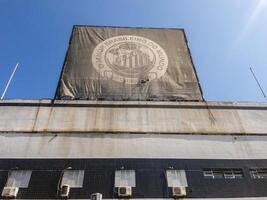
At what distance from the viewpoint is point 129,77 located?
78.9 ft

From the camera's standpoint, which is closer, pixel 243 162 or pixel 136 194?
pixel 136 194

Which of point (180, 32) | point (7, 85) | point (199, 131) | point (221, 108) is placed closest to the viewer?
point (199, 131)

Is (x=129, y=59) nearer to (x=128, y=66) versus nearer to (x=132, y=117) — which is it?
(x=128, y=66)

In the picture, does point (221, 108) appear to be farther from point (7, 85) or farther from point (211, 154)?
point (7, 85)

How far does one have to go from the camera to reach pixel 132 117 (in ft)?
67.3

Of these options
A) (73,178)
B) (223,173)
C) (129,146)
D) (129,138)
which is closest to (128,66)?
(129,138)

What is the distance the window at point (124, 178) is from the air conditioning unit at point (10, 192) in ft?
17.0

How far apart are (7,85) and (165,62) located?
1241cm

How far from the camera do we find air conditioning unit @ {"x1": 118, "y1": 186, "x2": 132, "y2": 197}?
16.2 meters

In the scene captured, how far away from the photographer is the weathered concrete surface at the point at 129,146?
1816 centimetres

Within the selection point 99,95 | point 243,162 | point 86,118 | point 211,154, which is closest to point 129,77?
point 99,95

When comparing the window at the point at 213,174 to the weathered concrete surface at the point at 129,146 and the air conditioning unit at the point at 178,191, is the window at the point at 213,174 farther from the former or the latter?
the air conditioning unit at the point at 178,191

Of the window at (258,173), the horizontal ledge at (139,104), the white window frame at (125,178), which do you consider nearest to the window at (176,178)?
the white window frame at (125,178)

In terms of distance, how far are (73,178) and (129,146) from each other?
3.76 metres
